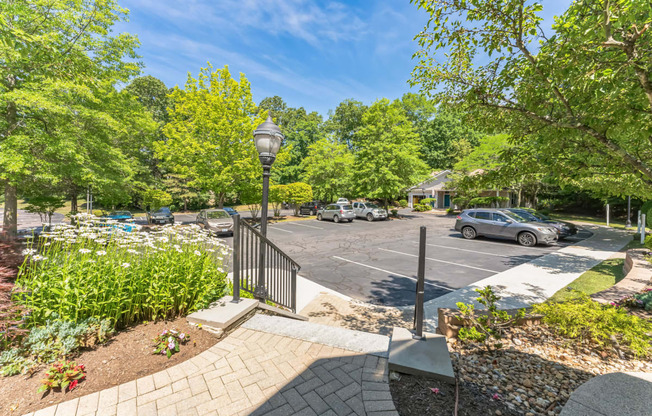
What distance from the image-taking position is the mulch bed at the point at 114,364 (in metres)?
1.97

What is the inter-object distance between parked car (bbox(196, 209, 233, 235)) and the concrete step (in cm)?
1077

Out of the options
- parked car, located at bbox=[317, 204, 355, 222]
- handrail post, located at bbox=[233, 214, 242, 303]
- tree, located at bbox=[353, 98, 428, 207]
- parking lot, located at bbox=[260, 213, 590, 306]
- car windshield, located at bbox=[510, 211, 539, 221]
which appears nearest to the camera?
handrail post, located at bbox=[233, 214, 242, 303]

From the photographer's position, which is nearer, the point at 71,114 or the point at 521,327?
the point at 521,327

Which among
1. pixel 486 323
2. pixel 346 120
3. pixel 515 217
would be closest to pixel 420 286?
pixel 486 323

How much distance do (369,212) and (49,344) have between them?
2007 centimetres

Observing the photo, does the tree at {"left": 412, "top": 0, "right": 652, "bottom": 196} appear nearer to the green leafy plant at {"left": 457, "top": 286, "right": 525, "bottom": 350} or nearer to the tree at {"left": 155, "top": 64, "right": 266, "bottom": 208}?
the green leafy plant at {"left": 457, "top": 286, "right": 525, "bottom": 350}

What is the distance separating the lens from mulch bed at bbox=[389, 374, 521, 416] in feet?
6.43

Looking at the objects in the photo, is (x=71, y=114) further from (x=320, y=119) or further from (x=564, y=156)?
(x=320, y=119)

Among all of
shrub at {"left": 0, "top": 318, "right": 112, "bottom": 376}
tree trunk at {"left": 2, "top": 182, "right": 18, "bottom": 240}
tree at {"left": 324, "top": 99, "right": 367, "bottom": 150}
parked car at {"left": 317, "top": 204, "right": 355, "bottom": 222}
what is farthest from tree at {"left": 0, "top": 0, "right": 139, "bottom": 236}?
tree at {"left": 324, "top": 99, "right": 367, "bottom": 150}

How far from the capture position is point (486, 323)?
318cm

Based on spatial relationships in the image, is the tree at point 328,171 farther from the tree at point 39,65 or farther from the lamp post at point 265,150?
the lamp post at point 265,150

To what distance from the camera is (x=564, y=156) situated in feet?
11.7

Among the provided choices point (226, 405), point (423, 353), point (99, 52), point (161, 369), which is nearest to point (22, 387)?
point (161, 369)

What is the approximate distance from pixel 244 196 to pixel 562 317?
18.3 metres
